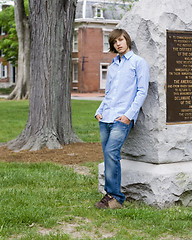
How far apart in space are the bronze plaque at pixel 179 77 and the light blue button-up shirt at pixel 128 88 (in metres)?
0.42

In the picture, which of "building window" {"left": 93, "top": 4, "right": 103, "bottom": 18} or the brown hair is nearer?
the brown hair

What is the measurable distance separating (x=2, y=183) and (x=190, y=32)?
3190 millimetres

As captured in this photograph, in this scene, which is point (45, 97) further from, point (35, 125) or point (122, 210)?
point (122, 210)

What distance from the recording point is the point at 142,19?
219 inches

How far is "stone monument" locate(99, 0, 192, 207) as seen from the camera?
546cm

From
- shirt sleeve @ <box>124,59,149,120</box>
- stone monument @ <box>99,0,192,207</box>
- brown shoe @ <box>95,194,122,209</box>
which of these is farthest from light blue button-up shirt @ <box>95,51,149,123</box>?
brown shoe @ <box>95,194,122,209</box>

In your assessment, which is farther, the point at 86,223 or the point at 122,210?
the point at 122,210

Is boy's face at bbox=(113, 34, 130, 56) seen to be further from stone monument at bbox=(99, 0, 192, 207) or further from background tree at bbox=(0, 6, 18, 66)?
background tree at bbox=(0, 6, 18, 66)

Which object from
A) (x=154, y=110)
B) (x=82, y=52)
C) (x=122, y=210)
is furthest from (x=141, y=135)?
(x=82, y=52)

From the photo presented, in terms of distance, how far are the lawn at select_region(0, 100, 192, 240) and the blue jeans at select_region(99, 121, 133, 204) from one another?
9.8 inches

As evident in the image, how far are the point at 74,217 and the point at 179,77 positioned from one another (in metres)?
2.05

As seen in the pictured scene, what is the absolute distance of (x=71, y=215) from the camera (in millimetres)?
5059

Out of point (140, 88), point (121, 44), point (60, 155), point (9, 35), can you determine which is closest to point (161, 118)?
point (140, 88)

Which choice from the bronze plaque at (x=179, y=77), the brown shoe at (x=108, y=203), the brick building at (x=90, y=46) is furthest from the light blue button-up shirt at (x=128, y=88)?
the brick building at (x=90, y=46)
